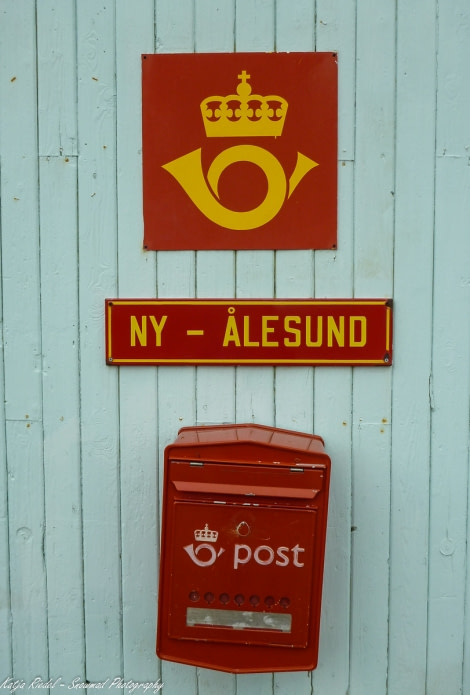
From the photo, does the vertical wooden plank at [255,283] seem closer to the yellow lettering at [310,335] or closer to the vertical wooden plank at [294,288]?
the vertical wooden plank at [294,288]

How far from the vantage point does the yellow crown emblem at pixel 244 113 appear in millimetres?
1846

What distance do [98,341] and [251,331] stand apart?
499 millimetres

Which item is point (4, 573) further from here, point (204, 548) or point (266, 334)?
point (266, 334)

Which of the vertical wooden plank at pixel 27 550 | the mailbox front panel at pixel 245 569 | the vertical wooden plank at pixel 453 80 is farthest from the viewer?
the vertical wooden plank at pixel 27 550

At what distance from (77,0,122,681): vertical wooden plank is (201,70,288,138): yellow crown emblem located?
32 centimetres

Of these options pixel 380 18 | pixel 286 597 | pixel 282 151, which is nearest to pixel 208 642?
pixel 286 597

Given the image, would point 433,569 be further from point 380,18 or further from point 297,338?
point 380,18

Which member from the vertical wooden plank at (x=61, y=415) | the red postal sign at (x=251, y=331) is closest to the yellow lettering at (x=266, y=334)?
the red postal sign at (x=251, y=331)

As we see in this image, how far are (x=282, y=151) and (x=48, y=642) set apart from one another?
70.2 inches

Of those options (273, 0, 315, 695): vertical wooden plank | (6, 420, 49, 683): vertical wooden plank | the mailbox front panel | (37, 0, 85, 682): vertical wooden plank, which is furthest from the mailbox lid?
(6, 420, 49, 683): vertical wooden plank

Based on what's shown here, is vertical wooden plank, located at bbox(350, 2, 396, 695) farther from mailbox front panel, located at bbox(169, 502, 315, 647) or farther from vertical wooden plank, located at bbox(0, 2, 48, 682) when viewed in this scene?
vertical wooden plank, located at bbox(0, 2, 48, 682)

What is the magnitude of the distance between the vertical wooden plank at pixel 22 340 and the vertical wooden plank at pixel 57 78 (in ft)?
0.09

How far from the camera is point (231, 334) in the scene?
1.89m

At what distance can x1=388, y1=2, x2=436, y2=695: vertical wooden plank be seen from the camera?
1.85m
